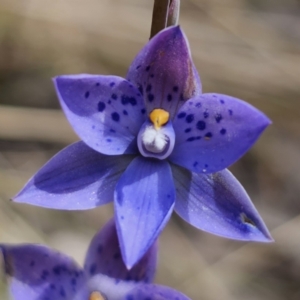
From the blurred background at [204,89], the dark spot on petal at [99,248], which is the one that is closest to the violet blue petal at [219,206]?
the dark spot on petal at [99,248]

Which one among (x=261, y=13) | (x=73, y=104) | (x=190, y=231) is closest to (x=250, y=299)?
(x=190, y=231)

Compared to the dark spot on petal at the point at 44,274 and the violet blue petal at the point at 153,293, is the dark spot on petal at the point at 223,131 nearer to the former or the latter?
the violet blue petal at the point at 153,293

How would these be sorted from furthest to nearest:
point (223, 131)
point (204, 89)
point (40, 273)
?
point (204, 89) → point (40, 273) → point (223, 131)

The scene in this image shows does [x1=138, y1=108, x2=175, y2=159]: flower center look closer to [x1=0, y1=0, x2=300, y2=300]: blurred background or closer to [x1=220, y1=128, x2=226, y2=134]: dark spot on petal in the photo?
[x1=220, y1=128, x2=226, y2=134]: dark spot on petal

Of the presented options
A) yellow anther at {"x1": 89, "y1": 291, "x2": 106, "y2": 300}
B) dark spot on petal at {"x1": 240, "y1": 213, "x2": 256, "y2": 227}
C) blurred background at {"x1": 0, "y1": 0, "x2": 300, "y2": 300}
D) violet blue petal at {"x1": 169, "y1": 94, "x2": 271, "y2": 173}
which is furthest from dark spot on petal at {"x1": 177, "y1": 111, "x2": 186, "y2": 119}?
blurred background at {"x1": 0, "y1": 0, "x2": 300, "y2": 300}

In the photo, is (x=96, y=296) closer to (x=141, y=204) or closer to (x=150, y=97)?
(x=141, y=204)

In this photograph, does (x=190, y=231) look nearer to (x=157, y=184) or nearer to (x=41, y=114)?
(x=41, y=114)

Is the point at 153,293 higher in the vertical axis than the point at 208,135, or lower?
lower

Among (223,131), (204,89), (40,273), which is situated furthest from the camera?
(204,89)

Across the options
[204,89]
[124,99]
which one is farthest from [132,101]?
[204,89]
